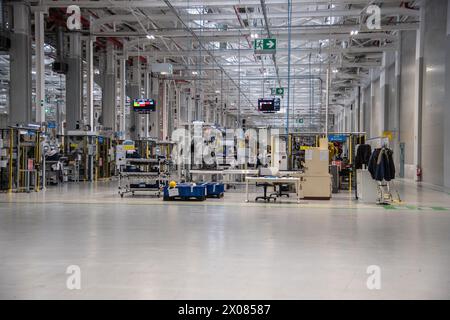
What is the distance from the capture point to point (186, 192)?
39.2ft

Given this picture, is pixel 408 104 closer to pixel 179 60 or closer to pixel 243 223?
pixel 179 60

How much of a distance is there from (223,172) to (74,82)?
948 cm

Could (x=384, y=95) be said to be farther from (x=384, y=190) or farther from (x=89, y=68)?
(x=89, y=68)

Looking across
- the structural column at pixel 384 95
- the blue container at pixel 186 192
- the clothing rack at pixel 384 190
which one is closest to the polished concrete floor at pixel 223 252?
the clothing rack at pixel 384 190

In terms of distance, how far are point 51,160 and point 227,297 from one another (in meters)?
15.5

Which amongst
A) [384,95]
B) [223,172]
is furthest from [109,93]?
[384,95]

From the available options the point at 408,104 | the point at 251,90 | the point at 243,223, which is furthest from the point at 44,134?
the point at 251,90

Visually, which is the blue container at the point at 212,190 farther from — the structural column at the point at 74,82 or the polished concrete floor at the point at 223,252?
the structural column at the point at 74,82

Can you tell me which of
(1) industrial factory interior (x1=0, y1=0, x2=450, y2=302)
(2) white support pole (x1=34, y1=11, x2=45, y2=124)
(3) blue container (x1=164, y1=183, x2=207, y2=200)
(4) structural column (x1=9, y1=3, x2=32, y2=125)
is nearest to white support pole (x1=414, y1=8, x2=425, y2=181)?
(1) industrial factory interior (x1=0, y1=0, x2=450, y2=302)

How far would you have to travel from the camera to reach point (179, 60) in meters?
27.2

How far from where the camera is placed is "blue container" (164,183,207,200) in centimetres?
1192

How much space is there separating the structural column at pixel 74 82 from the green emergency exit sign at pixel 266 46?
8.95 metres

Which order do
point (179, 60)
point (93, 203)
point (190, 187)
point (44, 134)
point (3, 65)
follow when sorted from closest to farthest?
point (93, 203) < point (190, 187) < point (44, 134) < point (3, 65) < point (179, 60)

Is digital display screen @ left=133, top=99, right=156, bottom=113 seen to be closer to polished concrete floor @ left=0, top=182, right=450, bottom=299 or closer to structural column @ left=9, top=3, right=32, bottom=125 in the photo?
structural column @ left=9, top=3, right=32, bottom=125
